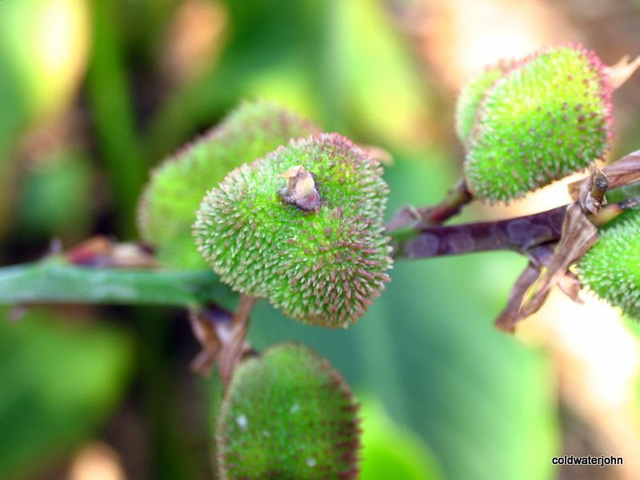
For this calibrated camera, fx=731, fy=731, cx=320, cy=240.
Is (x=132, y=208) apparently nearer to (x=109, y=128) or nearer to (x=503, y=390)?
(x=109, y=128)

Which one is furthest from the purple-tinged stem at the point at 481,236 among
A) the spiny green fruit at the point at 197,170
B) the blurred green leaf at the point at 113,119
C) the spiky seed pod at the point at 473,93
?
the blurred green leaf at the point at 113,119

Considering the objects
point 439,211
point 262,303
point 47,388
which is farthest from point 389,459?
point 47,388

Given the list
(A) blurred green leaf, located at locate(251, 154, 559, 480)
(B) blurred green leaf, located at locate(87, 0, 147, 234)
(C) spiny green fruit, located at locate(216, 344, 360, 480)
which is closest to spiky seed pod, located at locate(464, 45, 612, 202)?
(C) spiny green fruit, located at locate(216, 344, 360, 480)

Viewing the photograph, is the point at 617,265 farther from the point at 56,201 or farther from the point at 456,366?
the point at 56,201

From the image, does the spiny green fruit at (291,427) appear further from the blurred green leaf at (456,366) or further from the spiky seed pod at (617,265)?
the blurred green leaf at (456,366)

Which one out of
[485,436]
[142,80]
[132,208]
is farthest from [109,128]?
[485,436]
